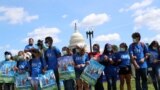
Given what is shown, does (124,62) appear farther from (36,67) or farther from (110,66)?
(36,67)

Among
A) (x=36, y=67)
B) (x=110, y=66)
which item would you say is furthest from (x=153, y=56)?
(x=36, y=67)

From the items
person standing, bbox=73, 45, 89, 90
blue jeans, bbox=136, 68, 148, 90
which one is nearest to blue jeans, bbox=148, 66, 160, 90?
blue jeans, bbox=136, 68, 148, 90

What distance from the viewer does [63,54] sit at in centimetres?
1582

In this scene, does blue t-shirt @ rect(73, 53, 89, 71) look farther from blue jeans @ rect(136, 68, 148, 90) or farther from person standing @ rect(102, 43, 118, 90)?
blue jeans @ rect(136, 68, 148, 90)

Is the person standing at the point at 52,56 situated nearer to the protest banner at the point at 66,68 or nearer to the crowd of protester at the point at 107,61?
the crowd of protester at the point at 107,61

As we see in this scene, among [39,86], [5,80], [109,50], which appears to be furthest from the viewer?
[5,80]

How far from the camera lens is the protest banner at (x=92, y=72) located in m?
14.7

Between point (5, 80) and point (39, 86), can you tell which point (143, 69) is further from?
point (5, 80)

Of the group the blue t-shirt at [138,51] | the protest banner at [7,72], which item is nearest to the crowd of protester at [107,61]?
the blue t-shirt at [138,51]

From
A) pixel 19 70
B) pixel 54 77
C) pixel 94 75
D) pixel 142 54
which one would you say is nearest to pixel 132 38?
pixel 142 54

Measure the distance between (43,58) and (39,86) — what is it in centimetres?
107

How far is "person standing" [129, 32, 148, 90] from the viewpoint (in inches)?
568

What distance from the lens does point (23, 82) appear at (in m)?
14.5

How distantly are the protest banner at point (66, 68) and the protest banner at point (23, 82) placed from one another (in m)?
1.39
